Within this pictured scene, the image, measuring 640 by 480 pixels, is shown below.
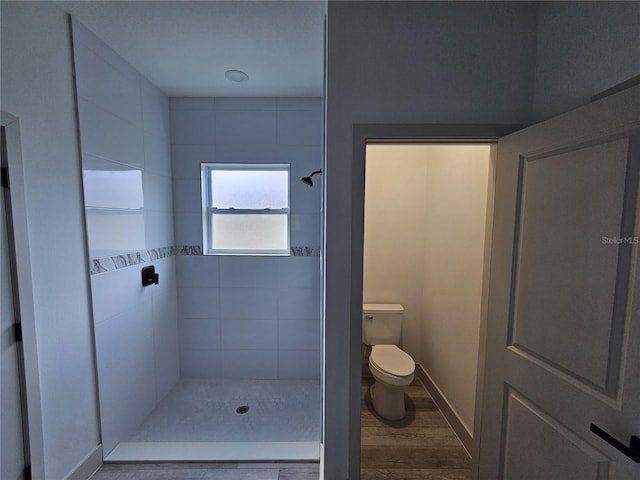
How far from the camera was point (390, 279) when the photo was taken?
8.59 feet

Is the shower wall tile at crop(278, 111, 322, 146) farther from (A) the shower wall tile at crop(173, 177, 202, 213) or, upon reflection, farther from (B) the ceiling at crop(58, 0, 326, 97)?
(A) the shower wall tile at crop(173, 177, 202, 213)

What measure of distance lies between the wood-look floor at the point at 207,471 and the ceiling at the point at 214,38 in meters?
2.69

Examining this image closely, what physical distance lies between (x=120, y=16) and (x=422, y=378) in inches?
141

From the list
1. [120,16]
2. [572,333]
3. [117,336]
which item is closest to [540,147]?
[572,333]

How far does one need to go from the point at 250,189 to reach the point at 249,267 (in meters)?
0.77

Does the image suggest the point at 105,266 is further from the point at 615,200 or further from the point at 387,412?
the point at 615,200

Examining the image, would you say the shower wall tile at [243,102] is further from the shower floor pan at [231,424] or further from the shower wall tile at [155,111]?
the shower floor pan at [231,424]

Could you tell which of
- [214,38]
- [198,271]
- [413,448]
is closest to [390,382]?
[413,448]

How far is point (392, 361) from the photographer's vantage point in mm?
2102

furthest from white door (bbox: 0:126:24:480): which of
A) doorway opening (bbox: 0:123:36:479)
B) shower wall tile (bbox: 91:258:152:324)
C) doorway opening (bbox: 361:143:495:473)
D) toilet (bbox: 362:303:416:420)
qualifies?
toilet (bbox: 362:303:416:420)

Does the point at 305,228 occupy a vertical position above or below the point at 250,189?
below

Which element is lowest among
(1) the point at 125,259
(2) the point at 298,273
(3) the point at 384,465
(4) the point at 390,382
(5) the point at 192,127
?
(3) the point at 384,465

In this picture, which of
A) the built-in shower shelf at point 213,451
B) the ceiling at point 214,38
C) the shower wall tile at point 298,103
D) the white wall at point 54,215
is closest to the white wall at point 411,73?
the ceiling at point 214,38

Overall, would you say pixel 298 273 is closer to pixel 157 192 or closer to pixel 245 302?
pixel 245 302
